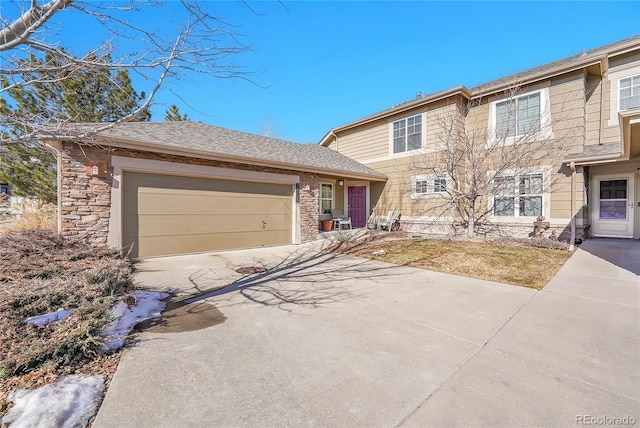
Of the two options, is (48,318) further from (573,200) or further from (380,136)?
(380,136)

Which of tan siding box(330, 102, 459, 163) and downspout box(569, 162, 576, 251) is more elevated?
tan siding box(330, 102, 459, 163)

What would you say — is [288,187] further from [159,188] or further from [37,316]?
[37,316]

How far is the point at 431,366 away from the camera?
2.47m

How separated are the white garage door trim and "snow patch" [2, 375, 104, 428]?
522 cm

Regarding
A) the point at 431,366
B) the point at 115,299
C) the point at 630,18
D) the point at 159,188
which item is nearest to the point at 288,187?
the point at 159,188

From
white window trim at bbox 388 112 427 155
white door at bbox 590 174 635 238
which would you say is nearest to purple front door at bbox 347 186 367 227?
white window trim at bbox 388 112 427 155

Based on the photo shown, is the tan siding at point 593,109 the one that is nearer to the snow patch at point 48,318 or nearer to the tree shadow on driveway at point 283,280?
the tree shadow on driveway at point 283,280

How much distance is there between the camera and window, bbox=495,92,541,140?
927 cm

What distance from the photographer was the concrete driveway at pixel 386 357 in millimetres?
1917

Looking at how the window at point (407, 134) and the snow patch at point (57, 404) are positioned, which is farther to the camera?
the window at point (407, 134)

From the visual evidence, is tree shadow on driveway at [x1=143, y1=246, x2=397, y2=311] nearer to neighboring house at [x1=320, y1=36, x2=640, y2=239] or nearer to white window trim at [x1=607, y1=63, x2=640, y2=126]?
neighboring house at [x1=320, y1=36, x2=640, y2=239]

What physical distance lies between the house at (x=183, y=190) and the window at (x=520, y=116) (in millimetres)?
5853

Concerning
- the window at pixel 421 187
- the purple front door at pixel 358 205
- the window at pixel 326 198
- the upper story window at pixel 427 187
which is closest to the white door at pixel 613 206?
the upper story window at pixel 427 187

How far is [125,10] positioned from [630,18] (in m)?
13.9
